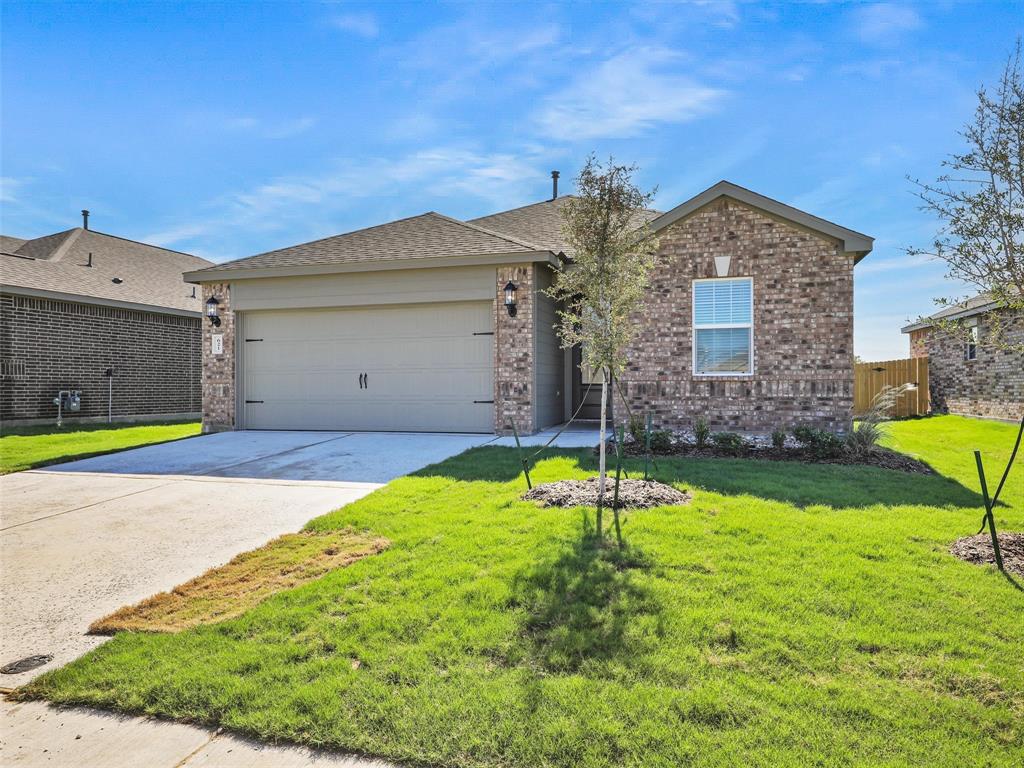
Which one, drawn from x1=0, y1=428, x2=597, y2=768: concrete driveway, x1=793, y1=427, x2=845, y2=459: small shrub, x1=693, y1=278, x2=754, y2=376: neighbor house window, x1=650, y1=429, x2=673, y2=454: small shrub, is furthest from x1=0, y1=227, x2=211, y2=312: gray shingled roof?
x1=793, y1=427, x2=845, y2=459: small shrub

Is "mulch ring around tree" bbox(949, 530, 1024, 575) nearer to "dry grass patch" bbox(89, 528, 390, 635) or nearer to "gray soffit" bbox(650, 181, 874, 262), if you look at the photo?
"dry grass patch" bbox(89, 528, 390, 635)

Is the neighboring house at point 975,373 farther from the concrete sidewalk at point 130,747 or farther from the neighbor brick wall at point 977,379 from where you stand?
the concrete sidewalk at point 130,747

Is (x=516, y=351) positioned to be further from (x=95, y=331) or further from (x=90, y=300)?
(x=95, y=331)

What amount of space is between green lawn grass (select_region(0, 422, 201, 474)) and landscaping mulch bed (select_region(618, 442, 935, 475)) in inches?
349

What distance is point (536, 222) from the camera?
14.6m

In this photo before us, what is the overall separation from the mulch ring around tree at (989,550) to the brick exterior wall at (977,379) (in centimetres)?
1087

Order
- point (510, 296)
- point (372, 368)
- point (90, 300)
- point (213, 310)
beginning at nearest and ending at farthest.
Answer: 1. point (510, 296)
2. point (372, 368)
3. point (213, 310)
4. point (90, 300)

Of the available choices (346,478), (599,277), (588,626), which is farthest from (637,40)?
(588,626)

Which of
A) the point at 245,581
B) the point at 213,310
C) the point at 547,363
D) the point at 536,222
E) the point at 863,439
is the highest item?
the point at 536,222

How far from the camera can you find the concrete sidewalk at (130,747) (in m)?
2.21

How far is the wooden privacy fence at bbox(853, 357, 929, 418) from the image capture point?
1678 cm

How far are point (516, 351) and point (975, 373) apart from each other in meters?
14.2

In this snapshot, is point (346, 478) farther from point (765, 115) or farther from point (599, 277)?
point (765, 115)

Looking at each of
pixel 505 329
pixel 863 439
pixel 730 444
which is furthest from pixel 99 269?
pixel 863 439
